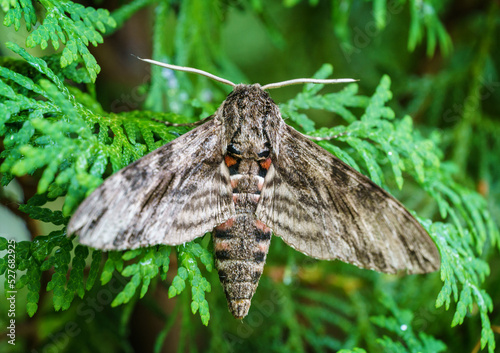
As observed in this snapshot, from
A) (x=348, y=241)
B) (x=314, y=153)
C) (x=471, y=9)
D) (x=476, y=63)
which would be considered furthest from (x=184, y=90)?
(x=471, y=9)

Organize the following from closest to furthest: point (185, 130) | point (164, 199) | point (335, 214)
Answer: point (164, 199) < point (335, 214) < point (185, 130)

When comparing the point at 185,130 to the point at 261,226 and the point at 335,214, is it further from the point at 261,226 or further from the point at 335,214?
the point at 335,214

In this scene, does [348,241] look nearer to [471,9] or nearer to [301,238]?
[301,238]

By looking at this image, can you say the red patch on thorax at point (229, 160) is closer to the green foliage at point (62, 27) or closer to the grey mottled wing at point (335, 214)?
the grey mottled wing at point (335, 214)

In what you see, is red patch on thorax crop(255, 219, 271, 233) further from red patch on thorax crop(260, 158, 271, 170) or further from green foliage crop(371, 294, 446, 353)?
green foliage crop(371, 294, 446, 353)

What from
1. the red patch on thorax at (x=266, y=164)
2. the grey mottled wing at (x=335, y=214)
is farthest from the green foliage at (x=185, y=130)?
the red patch on thorax at (x=266, y=164)

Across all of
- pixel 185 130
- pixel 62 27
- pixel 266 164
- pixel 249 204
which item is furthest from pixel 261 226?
pixel 62 27

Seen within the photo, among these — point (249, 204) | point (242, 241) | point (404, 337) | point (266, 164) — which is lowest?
point (404, 337)
